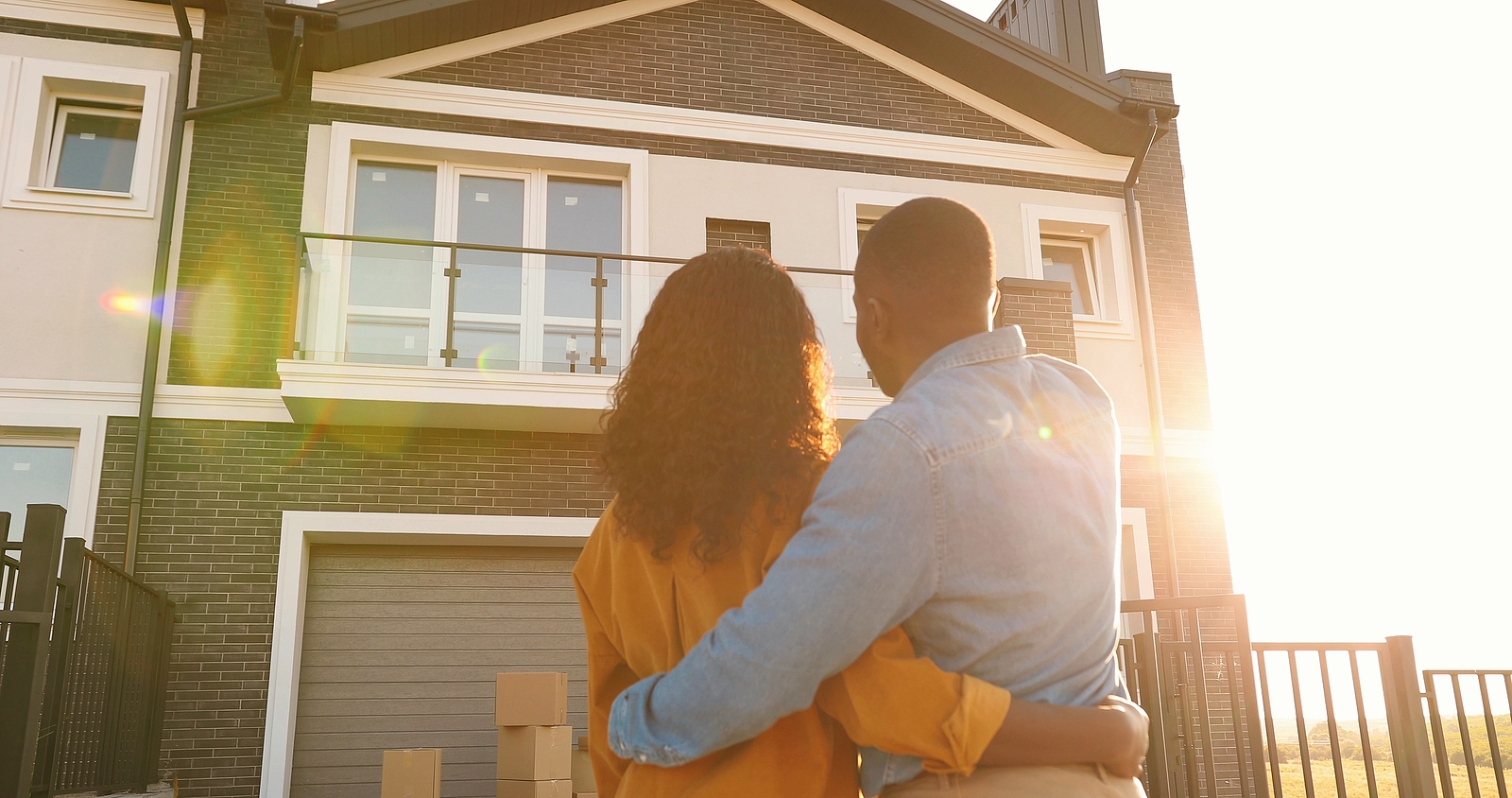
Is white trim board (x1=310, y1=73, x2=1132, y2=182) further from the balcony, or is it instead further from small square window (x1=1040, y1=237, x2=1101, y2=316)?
the balcony

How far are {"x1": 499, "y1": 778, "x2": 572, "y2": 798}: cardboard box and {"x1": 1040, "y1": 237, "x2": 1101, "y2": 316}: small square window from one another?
23.2 feet

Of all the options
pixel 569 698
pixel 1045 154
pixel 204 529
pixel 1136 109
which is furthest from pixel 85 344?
pixel 1136 109

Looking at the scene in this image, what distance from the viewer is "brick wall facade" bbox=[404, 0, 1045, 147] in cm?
991

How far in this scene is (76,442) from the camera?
8.05 meters

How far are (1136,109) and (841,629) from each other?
417 inches

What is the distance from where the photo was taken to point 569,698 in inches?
331

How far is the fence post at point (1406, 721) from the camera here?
444 cm

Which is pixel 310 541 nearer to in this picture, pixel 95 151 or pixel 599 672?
pixel 95 151

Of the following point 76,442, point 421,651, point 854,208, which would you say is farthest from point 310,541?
point 854,208

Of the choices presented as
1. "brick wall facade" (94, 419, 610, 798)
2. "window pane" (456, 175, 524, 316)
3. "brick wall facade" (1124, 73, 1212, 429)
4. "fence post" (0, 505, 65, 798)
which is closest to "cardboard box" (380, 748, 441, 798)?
"brick wall facade" (94, 419, 610, 798)

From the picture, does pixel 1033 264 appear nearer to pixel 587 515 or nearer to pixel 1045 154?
pixel 1045 154

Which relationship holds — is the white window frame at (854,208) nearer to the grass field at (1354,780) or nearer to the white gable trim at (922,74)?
the white gable trim at (922,74)

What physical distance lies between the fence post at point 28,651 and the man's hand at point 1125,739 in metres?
4.23

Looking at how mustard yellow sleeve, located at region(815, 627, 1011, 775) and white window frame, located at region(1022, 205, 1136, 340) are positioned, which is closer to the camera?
mustard yellow sleeve, located at region(815, 627, 1011, 775)
